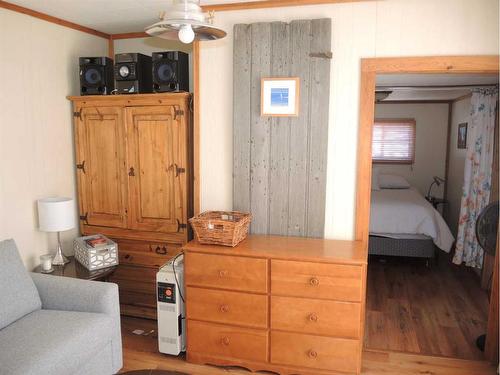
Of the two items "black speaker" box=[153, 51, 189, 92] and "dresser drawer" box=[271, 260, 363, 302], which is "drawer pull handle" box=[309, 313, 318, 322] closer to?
"dresser drawer" box=[271, 260, 363, 302]

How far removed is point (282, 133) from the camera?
2.99 metres

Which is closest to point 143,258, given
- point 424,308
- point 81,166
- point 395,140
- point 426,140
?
point 81,166

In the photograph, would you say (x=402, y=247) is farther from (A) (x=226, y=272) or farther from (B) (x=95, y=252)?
(B) (x=95, y=252)

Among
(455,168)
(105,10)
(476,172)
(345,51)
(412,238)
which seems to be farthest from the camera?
(455,168)

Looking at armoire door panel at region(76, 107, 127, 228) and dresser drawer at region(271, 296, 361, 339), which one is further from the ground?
armoire door panel at region(76, 107, 127, 228)

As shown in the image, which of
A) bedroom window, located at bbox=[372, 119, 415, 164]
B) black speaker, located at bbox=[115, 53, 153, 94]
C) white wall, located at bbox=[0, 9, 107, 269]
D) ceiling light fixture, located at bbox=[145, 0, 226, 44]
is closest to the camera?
ceiling light fixture, located at bbox=[145, 0, 226, 44]

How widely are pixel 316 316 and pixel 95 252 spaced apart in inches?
65.6

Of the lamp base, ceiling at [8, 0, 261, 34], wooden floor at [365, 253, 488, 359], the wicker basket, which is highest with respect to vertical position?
ceiling at [8, 0, 261, 34]

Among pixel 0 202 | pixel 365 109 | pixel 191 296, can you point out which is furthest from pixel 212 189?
pixel 0 202

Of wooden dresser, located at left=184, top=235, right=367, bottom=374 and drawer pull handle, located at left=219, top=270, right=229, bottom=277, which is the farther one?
drawer pull handle, located at left=219, top=270, right=229, bottom=277

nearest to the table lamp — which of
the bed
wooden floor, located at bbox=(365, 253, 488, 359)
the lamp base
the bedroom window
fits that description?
the lamp base

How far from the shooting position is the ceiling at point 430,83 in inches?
170

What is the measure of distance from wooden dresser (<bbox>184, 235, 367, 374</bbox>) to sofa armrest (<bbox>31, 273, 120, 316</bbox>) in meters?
0.50

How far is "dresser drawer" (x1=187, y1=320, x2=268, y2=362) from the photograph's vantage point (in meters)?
2.79
